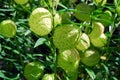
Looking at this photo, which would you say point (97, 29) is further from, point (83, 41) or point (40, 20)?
point (40, 20)

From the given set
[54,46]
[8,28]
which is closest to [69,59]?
→ [54,46]

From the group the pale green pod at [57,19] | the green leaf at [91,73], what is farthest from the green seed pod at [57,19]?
the green leaf at [91,73]

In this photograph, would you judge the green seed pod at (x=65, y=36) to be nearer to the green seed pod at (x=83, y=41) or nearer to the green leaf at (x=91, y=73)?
the green seed pod at (x=83, y=41)

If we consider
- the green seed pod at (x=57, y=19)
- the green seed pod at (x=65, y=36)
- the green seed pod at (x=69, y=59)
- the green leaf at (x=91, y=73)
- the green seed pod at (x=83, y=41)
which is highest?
the green seed pod at (x=57, y=19)

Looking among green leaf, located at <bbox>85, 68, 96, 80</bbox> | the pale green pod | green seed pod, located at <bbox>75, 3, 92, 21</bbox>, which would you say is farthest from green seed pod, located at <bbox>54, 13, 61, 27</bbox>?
green leaf, located at <bbox>85, 68, 96, 80</bbox>

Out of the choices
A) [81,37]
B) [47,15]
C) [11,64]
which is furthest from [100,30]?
[11,64]

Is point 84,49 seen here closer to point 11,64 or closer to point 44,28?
point 44,28
